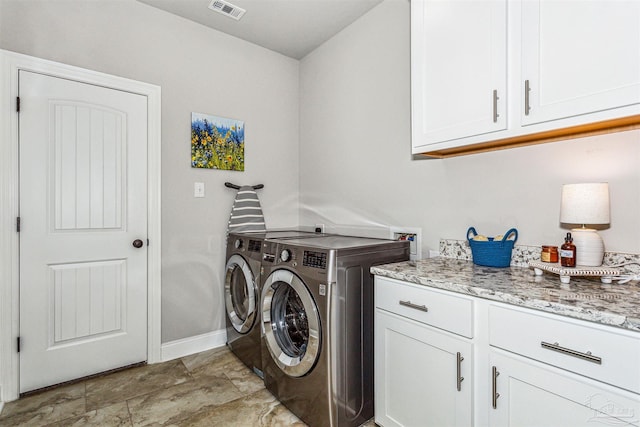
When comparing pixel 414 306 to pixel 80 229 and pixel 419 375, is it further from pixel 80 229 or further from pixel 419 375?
pixel 80 229

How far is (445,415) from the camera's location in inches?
52.0

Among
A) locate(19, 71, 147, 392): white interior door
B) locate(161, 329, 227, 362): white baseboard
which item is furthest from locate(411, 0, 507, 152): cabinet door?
locate(161, 329, 227, 362): white baseboard

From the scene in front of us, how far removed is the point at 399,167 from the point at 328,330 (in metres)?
1.22

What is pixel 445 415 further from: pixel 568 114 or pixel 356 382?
pixel 568 114

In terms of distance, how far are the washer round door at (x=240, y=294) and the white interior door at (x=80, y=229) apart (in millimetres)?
599

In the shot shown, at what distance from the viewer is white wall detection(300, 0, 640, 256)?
4.56 feet

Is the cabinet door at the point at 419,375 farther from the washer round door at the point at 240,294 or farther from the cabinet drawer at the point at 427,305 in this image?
the washer round door at the point at 240,294

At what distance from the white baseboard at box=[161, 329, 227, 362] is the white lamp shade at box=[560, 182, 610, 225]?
8.34ft

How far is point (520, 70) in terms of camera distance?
4.37 ft

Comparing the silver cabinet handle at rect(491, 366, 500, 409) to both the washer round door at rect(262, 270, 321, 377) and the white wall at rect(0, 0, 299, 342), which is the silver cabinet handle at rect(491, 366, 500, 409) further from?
the white wall at rect(0, 0, 299, 342)

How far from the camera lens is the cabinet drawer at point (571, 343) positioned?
2.87 ft

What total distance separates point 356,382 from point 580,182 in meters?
1.41

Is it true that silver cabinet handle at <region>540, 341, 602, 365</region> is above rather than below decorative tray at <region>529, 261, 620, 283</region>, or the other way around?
below

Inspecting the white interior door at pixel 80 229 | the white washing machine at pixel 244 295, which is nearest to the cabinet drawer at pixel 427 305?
the white washing machine at pixel 244 295
